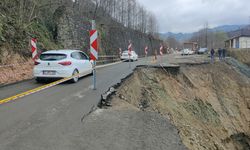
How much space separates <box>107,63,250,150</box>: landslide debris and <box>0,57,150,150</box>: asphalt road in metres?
1.27

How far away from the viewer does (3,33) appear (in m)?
15.9

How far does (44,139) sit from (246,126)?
17418mm

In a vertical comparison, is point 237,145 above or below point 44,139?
below

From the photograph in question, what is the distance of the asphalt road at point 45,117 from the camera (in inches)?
212

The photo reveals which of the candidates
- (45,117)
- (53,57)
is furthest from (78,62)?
(45,117)

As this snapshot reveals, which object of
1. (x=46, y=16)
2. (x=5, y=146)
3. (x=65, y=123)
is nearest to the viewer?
(x=5, y=146)

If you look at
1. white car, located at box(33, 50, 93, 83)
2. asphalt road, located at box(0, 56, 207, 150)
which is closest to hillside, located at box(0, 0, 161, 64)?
white car, located at box(33, 50, 93, 83)

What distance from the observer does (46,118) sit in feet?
22.7

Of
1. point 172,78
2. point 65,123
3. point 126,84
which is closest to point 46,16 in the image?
point 172,78

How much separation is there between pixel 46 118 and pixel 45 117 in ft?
0.32

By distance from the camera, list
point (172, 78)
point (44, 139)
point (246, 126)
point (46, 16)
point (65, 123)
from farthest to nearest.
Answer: point (46, 16) < point (246, 126) < point (172, 78) < point (65, 123) < point (44, 139)

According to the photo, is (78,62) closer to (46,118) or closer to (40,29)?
(46,118)

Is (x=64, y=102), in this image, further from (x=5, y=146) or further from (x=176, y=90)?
(x=176, y=90)

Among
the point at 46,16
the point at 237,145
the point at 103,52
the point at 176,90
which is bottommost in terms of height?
the point at 237,145
